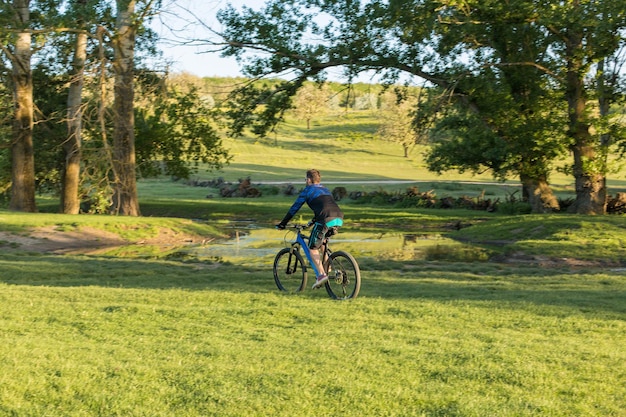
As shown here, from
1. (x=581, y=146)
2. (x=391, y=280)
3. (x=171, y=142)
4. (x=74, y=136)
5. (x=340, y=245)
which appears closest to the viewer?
(x=391, y=280)

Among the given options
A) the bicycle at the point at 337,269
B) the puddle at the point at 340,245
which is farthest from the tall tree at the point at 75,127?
the bicycle at the point at 337,269

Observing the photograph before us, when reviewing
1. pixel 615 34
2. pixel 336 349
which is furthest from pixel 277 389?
pixel 615 34

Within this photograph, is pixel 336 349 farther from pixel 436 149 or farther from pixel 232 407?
pixel 436 149

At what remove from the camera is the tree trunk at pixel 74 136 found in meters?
32.7

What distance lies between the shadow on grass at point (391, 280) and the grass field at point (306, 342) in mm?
47

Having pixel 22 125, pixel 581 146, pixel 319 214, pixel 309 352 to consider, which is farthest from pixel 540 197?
pixel 309 352

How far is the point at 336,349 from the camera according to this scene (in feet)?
27.1

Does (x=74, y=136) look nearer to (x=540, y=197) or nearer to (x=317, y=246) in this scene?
(x=540, y=197)

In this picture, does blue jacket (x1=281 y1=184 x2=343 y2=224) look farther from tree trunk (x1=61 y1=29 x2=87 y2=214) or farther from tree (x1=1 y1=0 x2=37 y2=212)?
tree (x1=1 y1=0 x2=37 y2=212)

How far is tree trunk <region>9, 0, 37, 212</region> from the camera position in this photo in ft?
107

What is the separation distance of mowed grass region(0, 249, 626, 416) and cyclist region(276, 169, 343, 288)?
0.69 meters

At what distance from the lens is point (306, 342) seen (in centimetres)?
869

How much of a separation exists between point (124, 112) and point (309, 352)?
26.8 metres

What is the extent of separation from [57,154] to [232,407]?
34847 mm
